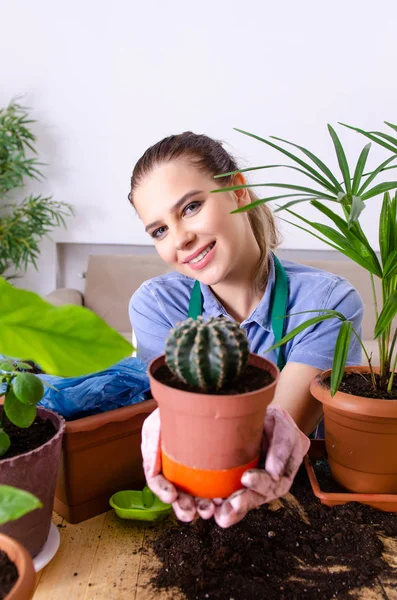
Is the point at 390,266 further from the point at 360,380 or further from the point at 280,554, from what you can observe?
the point at 280,554

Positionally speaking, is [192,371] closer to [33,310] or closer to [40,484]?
[33,310]

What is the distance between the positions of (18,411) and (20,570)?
24 cm

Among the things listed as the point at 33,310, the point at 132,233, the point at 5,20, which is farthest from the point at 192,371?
the point at 5,20

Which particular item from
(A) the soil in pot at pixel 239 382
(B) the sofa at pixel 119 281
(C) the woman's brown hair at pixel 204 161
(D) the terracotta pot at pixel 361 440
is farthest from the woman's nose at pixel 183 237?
(B) the sofa at pixel 119 281

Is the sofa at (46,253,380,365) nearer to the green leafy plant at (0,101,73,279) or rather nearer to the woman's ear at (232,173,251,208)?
the green leafy plant at (0,101,73,279)

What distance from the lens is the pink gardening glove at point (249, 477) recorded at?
1.86ft

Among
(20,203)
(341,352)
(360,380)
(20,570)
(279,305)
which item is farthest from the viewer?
(20,203)

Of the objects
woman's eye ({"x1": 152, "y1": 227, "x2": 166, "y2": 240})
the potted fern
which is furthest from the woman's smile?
the potted fern

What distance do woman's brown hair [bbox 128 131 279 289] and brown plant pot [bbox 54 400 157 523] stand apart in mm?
607

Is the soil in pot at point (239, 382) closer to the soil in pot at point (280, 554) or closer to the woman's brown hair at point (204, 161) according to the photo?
the soil in pot at point (280, 554)

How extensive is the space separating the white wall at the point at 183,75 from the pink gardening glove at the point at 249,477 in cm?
285

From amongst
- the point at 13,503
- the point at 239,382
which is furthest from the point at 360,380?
the point at 13,503

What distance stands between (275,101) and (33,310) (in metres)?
3.21

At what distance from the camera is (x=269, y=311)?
1.30 meters
